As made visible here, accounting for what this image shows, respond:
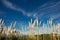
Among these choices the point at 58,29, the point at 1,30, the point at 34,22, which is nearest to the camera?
the point at 1,30

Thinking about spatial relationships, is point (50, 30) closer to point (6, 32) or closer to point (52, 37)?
point (52, 37)

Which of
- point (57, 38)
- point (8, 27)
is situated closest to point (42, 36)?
point (57, 38)

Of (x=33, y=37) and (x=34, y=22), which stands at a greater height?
(x=34, y=22)

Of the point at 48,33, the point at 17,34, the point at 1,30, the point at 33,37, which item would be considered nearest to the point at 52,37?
the point at 48,33

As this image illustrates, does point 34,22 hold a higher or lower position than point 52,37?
higher

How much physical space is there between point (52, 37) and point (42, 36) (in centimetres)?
30

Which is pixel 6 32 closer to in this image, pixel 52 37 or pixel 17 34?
pixel 17 34

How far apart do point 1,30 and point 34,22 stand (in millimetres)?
888

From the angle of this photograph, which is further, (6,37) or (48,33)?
(48,33)

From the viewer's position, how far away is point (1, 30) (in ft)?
16.0

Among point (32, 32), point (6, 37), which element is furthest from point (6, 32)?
point (32, 32)

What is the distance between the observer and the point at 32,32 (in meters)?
5.23

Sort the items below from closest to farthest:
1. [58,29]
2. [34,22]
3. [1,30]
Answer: [1,30], [34,22], [58,29]

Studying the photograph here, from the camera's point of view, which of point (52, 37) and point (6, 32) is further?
point (52, 37)
